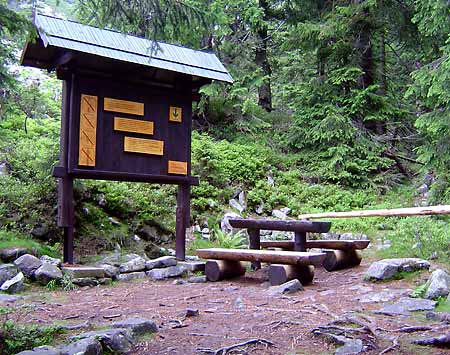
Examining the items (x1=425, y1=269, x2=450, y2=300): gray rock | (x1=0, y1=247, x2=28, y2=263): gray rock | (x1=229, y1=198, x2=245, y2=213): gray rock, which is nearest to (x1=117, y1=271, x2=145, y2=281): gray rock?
(x1=0, y1=247, x2=28, y2=263): gray rock

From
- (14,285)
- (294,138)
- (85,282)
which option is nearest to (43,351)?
(14,285)

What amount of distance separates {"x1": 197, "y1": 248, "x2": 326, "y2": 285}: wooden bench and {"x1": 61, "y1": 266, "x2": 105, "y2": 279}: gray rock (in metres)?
1.88

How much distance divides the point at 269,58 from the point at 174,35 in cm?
1465

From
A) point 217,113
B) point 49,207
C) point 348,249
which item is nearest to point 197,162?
point 217,113

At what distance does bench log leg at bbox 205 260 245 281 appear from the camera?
352 inches

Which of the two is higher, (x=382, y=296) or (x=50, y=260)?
(x=50, y=260)

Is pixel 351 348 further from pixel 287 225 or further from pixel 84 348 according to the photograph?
pixel 287 225

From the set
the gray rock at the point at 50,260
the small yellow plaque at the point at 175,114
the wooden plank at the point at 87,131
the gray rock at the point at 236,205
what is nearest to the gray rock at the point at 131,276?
the gray rock at the point at 50,260

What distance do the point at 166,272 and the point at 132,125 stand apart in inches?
121

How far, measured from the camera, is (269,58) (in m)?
20.3

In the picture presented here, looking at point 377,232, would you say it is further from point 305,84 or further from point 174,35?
point 174,35

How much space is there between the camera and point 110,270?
9.03m

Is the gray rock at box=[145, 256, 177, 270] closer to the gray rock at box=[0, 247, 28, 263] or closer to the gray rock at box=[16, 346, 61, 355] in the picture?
the gray rock at box=[0, 247, 28, 263]

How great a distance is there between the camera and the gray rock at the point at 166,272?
30.5ft
